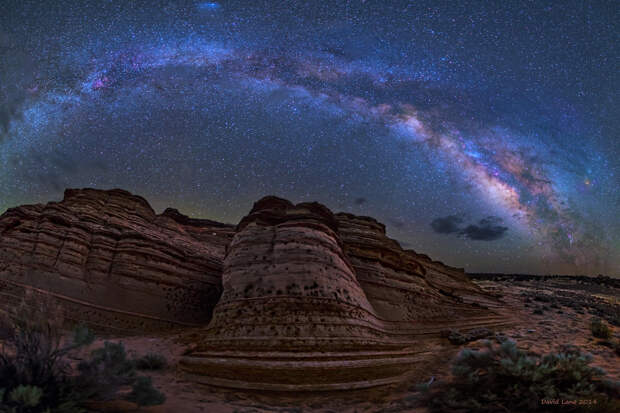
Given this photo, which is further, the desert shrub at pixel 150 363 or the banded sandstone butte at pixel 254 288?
the desert shrub at pixel 150 363

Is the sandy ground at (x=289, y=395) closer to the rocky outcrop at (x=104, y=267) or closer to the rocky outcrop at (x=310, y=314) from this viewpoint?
the rocky outcrop at (x=310, y=314)

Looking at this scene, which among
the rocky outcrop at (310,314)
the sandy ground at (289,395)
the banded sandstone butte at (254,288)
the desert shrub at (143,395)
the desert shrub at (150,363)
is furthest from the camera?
the desert shrub at (150,363)

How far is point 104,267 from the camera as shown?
11.7m

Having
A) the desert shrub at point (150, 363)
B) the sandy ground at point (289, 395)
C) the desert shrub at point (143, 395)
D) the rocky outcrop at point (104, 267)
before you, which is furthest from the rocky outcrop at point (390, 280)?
the desert shrub at point (143, 395)

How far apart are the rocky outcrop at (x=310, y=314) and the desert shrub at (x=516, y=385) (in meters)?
2.22

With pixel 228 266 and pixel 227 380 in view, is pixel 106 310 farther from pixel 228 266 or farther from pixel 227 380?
pixel 227 380

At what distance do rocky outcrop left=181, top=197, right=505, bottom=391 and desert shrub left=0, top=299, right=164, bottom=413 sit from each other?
2714mm

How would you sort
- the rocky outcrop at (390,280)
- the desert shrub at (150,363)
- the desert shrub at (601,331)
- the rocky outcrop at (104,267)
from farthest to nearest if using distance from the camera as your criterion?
the rocky outcrop at (390,280) < the rocky outcrop at (104,267) < the desert shrub at (601,331) < the desert shrub at (150,363)

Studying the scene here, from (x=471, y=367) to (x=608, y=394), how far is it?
1.79 metres

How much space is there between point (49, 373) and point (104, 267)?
31.9ft

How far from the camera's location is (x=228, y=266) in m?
9.65

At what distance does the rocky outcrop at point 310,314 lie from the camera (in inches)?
246

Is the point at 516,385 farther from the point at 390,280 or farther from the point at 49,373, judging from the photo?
the point at 390,280

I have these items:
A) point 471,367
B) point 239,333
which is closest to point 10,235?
point 239,333
